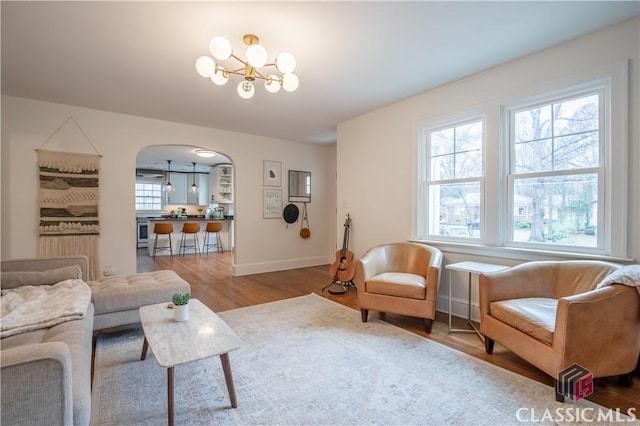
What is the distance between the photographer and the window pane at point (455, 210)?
3158 mm

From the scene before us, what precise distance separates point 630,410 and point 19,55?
510 centimetres

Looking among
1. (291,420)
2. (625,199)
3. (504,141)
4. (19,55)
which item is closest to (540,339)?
(625,199)

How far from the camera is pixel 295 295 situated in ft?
12.9

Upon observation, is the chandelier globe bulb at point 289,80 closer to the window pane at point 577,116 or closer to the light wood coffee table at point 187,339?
the light wood coffee table at point 187,339

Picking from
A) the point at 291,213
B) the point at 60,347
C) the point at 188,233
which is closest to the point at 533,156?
the point at 60,347

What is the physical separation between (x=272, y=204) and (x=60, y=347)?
452 cm

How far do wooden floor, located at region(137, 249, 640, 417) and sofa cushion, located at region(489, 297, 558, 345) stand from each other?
0.34 m

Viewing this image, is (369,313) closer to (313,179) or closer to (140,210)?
(313,179)

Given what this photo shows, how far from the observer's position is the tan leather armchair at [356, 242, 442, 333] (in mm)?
2684

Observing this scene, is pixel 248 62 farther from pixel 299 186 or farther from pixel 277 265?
pixel 277 265

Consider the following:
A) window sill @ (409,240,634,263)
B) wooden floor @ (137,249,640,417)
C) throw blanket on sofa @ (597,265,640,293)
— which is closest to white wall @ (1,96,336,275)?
wooden floor @ (137,249,640,417)

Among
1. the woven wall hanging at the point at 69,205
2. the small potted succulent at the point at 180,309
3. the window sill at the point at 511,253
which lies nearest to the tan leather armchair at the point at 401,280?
the window sill at the point at 511,253

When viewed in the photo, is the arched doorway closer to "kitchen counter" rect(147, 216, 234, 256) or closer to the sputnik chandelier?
"kitchen counter" rect(147, 216, 234, 256)

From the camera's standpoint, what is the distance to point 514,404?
1.69 meters
